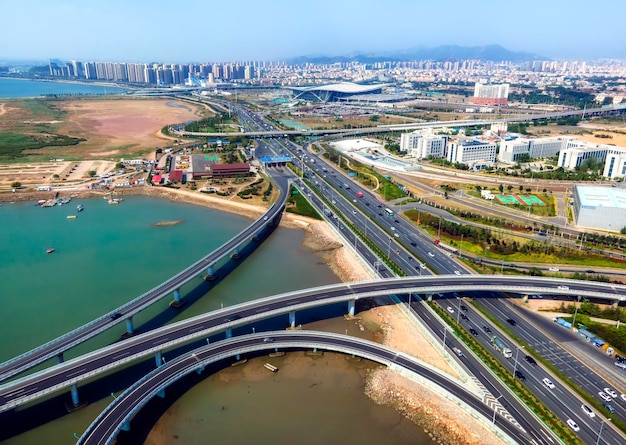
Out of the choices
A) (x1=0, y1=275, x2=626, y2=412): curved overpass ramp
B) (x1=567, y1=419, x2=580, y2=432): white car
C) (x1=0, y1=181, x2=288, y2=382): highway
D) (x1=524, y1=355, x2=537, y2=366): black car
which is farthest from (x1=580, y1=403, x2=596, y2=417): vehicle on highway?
(x1=0, y1=181, x2=288, y2=382): highway

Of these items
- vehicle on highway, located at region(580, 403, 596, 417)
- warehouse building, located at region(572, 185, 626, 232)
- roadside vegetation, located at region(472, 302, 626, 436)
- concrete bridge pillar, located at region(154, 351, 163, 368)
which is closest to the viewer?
roadside vegetation, located at region(472, 302, 626, 436)

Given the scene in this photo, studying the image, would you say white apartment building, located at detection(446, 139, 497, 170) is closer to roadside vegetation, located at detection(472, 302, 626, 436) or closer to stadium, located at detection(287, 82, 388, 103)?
roadside vegetation, located at detection(472, 302, 626, 436)

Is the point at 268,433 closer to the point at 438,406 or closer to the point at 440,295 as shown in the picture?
the point at 438,406

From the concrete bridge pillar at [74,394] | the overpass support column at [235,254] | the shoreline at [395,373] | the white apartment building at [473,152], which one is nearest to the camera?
the shoreline at [395,373]

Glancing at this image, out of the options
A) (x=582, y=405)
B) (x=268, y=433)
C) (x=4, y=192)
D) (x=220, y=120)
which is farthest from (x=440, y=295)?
(x=220, y=120)

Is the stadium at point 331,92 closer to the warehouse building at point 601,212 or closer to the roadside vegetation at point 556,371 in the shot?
the warehouse building at point 601,212

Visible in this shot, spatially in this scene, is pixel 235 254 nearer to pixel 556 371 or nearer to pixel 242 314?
pixel 242 314

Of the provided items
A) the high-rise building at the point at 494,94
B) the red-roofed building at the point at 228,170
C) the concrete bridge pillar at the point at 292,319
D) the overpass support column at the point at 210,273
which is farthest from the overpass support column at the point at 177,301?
the high-rise building at the point at 494,94
